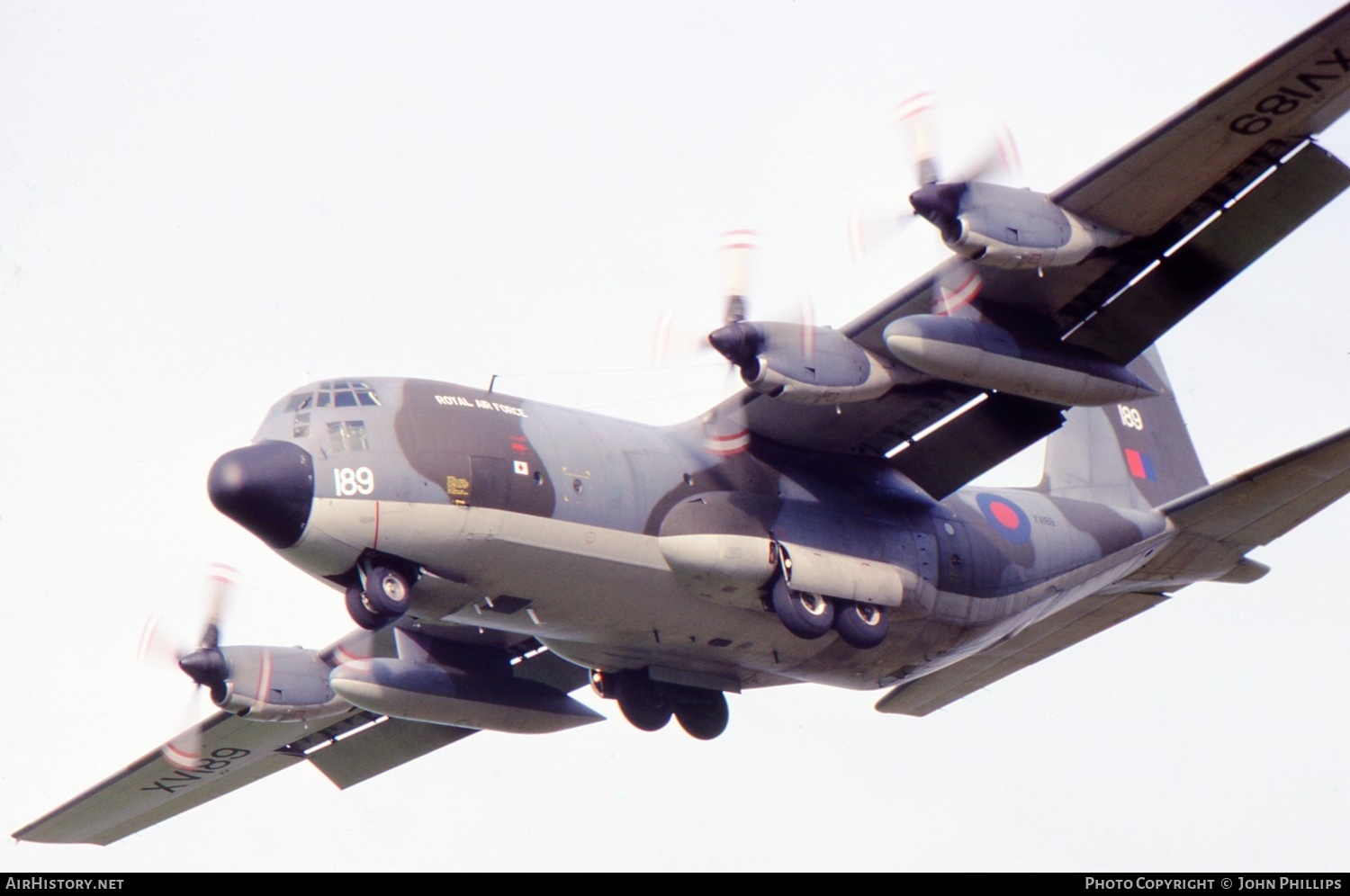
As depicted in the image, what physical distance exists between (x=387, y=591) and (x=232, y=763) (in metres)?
8.02

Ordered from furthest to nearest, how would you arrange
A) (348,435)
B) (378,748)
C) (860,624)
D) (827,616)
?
(378,748) → (860,624) → (827,616) → (348,435)

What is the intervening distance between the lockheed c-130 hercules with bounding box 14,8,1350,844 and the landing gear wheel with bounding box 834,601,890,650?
0.13 ft

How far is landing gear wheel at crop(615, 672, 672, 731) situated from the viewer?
21.8 meters

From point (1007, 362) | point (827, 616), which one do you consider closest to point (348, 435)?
point (827, 616)

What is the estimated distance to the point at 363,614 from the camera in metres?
18.5

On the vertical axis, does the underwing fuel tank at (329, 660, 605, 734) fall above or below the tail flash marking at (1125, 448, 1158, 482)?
below

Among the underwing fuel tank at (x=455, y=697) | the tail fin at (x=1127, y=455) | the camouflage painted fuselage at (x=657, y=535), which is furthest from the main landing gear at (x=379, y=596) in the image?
the tail fin at (x=1127, y=455)

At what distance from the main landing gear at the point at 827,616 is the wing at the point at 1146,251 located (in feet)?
7.05

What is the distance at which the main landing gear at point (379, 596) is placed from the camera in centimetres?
1836

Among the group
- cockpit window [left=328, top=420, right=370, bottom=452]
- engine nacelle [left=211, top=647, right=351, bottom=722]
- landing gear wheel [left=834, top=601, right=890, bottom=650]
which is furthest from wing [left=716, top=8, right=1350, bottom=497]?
engine nacelle [left=211, top=647, right=351, bottom=722]

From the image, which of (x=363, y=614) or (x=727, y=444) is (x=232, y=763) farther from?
(x=727, y=444)

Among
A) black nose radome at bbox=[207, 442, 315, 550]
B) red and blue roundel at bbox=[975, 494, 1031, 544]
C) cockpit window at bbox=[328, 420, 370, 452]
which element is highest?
red and blue roundel at bbox=[975, 494, 1031, 544]

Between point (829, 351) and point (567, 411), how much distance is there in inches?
117

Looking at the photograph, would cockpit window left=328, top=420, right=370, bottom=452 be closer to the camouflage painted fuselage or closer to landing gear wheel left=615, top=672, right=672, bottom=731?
the camouflage painted fuselage
